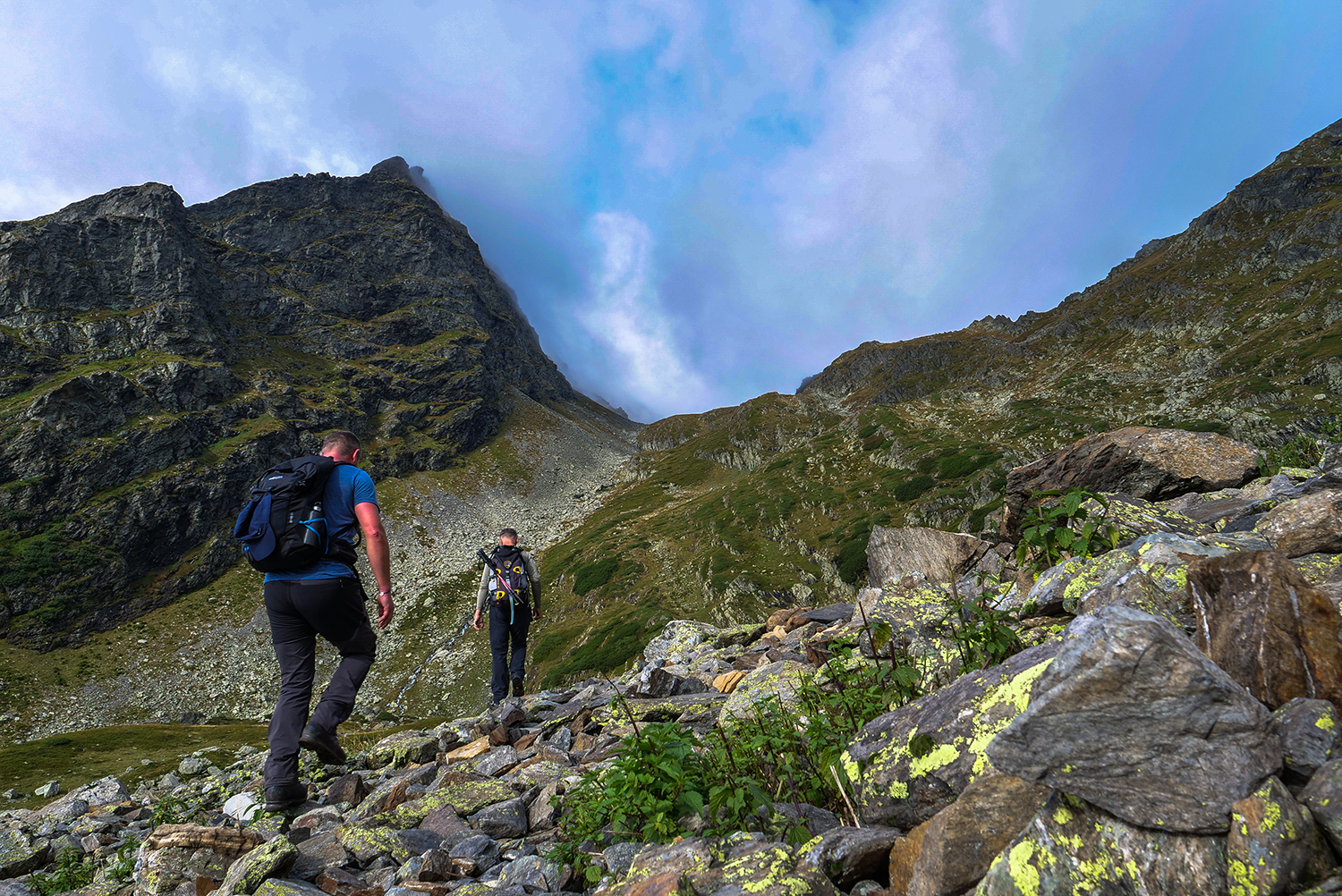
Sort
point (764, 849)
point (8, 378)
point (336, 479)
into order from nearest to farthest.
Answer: point (764, 849) → point (336, 479) → point (8, 378)

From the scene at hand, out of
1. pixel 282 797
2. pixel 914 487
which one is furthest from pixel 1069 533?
pixel 914 487

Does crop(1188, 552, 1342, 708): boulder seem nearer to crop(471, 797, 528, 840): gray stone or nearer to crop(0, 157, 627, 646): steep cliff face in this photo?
crop(471, 797, 528, 840): gray stone

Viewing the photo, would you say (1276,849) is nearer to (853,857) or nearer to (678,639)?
(853,857)

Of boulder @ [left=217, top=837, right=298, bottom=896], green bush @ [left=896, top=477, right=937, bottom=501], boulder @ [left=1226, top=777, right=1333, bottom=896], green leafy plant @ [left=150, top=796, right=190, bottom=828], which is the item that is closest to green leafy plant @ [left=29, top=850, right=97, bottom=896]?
green leafy plant @ [left=150, top=796, right=190, bottom=828]

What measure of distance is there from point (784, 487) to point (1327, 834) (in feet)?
260

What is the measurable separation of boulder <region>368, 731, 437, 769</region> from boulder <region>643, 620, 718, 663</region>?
24.6ft

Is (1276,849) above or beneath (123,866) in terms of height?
above

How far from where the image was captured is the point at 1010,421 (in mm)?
88312

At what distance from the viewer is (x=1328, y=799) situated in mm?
2088

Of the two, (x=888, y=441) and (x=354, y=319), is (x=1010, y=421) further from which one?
(x=354, y=319)

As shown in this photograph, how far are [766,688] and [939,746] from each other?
16.7 ft

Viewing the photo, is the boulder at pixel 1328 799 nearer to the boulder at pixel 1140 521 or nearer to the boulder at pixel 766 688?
the boulder at pixel 1140 521

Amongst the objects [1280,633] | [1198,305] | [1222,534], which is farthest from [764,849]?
[1198,305]

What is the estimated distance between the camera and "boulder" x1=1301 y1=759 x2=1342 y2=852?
2021 millimetres
